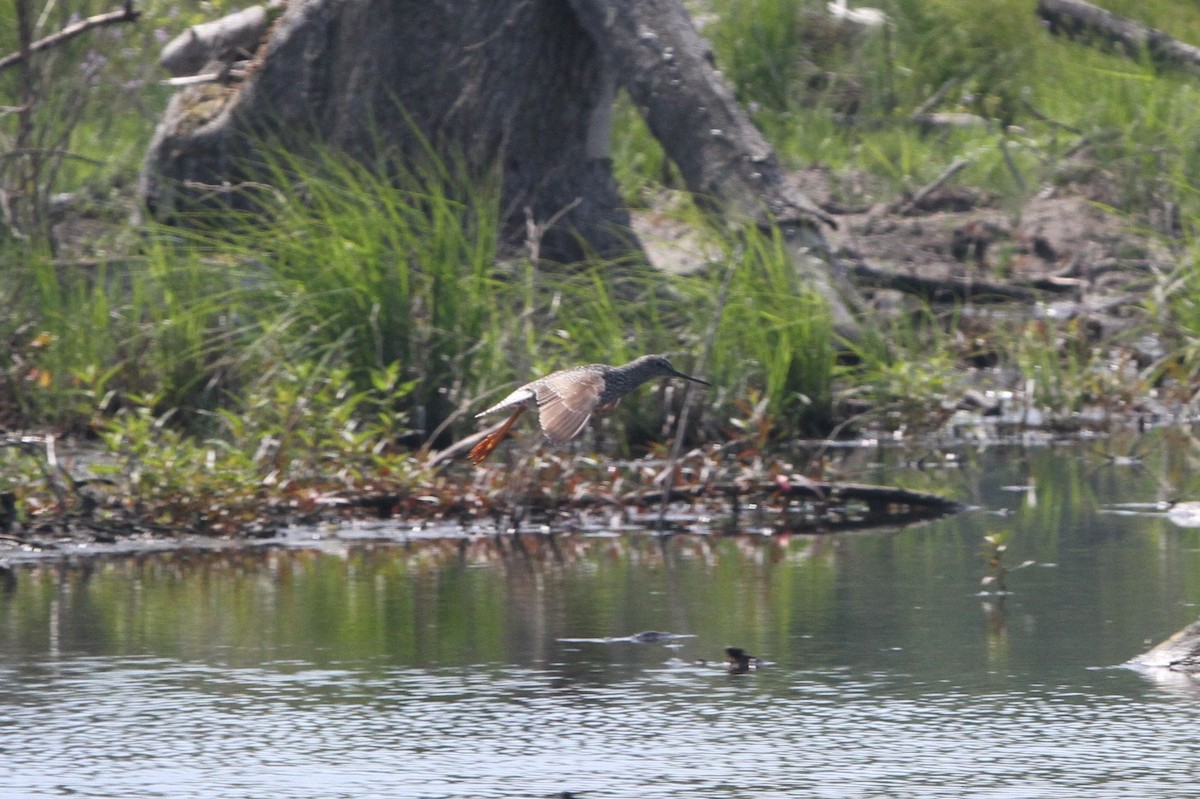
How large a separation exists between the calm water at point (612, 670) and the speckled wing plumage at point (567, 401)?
0.51m

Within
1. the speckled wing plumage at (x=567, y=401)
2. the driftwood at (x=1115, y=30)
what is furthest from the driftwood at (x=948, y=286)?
the speckled wing plumage at (x=567, y=401)

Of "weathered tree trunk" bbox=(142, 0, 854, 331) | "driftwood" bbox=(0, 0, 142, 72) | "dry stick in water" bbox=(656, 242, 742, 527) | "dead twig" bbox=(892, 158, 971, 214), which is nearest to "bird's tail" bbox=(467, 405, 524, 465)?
"dry stick in water" bbox=(656, 242, 742, 527)

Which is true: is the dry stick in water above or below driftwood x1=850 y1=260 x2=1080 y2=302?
below

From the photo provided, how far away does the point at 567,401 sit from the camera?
6.11 m

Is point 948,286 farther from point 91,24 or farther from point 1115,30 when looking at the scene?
point 91,24

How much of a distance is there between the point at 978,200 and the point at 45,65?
243 inches

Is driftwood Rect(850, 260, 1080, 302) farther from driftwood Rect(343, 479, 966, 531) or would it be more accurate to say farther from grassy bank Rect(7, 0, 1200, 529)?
driftwood Rect(343, 479, 966, 531)

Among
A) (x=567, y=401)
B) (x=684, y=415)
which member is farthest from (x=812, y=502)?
(x=567, y=401)

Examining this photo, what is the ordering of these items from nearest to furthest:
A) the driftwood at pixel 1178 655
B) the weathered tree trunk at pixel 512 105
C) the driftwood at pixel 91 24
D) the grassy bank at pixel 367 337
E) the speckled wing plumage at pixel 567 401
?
the driftwood at pixel 1178 655 → the speckled wing plumage at pixel 567 401 → the driftwood at pixel 91 24 → the grassy bank at pixel 367 337 → the weathered tree trunk at pixel 512 105

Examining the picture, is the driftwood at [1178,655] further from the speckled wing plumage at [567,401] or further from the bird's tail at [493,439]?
the bird's tail at [493,439]

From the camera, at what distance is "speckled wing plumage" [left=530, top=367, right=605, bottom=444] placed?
584 cm

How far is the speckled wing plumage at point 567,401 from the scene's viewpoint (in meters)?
5.84

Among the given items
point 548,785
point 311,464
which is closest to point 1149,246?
point 311,464

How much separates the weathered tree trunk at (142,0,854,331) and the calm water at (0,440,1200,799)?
332 cm
